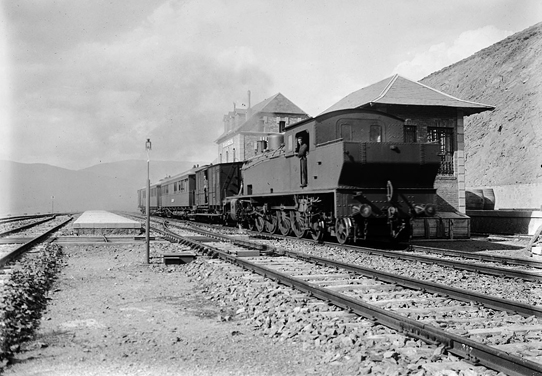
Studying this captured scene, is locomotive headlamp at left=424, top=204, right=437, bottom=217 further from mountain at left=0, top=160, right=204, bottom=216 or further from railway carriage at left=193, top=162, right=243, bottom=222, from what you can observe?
mountain at left=0, top=160, right=204, bottom=216

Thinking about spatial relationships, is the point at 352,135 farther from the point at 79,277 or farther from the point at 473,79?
the point at 473,79

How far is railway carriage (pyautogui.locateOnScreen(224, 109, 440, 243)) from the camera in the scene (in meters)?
11.8

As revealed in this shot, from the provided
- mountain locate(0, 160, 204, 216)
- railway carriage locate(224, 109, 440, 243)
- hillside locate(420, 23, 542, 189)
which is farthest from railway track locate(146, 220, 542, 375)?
mountain locate(0, 160, 204, 216)

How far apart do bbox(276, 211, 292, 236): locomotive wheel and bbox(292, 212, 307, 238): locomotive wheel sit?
0.43 metres

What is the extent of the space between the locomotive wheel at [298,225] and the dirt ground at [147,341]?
7.02m

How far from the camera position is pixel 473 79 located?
5588 cm

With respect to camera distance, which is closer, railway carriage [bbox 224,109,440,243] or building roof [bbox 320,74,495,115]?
railway carriage [bbox 224,109,440,243]

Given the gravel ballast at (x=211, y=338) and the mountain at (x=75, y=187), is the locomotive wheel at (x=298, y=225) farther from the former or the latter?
the mountain at (x=75, y=187)

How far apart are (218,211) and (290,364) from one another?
20.9 meters

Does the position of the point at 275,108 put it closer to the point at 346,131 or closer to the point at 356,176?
the point at 346,131

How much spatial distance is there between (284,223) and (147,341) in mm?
11618

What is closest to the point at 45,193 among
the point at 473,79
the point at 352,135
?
the point at 473,79

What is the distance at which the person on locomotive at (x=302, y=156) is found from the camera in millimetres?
13531

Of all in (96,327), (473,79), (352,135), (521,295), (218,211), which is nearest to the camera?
(96,327)
